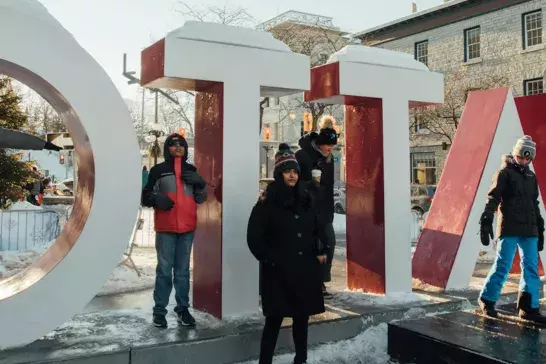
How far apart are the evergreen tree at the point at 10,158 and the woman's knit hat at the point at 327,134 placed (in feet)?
27.5

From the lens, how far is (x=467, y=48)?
24.4 metres

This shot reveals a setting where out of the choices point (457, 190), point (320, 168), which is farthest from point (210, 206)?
point (457, 190)

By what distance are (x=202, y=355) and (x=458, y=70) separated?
22.8m

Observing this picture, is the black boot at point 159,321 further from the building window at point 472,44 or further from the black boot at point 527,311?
the building window at point 472,44

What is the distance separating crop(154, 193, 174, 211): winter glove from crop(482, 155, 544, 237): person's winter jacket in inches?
116

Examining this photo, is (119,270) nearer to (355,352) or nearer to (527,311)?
(355,352)

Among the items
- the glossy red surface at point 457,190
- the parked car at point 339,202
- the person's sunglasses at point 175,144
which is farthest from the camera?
the parked car at point 339,202

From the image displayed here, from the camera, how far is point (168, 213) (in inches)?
182

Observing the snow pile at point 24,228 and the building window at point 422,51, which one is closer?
the snow pile at point 24,228

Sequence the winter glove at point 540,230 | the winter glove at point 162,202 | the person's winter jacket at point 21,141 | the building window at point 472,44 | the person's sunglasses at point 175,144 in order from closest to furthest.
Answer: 1. the person's winter jacket at point 21,141
2. the winter glove at point 162,202
3. the person's sunglasses at point 175,144
4. the winter glove at point 540,230
5. the building window at point 472,44

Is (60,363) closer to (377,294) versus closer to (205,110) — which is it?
(205,110)

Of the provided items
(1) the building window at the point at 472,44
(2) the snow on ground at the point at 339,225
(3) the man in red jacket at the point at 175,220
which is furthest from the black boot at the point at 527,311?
(1) the building window at the point at 472,44

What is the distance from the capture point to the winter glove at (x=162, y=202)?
176 inches

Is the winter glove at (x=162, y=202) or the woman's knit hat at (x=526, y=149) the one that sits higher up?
the woman's knit hat at (x=526, y=149)
